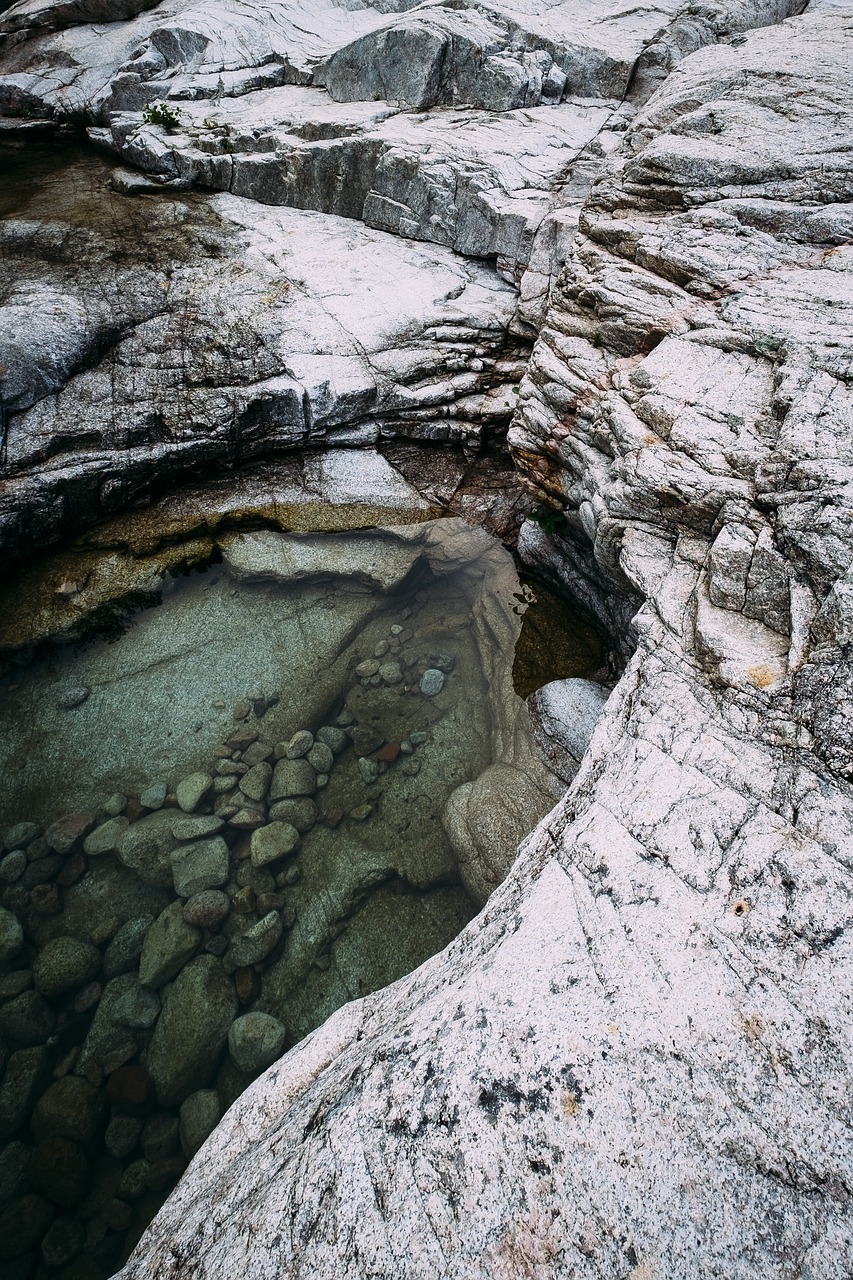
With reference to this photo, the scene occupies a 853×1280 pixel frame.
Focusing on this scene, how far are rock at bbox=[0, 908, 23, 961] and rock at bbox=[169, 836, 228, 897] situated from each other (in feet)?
5.60

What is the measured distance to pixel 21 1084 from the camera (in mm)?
5938

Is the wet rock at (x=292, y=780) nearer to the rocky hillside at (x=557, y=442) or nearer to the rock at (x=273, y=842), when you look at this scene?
the rock at (x=273, y=842)

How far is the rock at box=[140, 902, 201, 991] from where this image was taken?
6.55 meters

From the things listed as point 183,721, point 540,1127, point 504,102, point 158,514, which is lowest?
point 183,721

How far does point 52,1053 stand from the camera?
20.3 ft

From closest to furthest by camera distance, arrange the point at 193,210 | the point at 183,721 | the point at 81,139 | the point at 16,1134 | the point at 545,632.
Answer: the point at 16,1134, the point at 183,721, the point at 545,632, the point at 193,210, the point at 81,139

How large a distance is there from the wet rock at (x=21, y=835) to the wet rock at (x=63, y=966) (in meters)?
1.26

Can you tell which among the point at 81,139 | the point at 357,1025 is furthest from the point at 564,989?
the point at 81,139

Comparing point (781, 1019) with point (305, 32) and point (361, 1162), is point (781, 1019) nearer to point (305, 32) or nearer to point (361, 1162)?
point (361, 1162)

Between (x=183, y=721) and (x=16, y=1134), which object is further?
(x=183, y=721)

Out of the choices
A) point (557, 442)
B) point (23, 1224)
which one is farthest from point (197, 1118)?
point (557, 442)

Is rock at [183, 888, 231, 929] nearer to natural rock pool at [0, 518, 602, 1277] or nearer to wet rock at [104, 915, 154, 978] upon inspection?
natural rock pool at [0, 518, 602, 1277]

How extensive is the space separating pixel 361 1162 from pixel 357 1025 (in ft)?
4.38

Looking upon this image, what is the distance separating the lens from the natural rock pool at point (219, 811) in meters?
6.00
